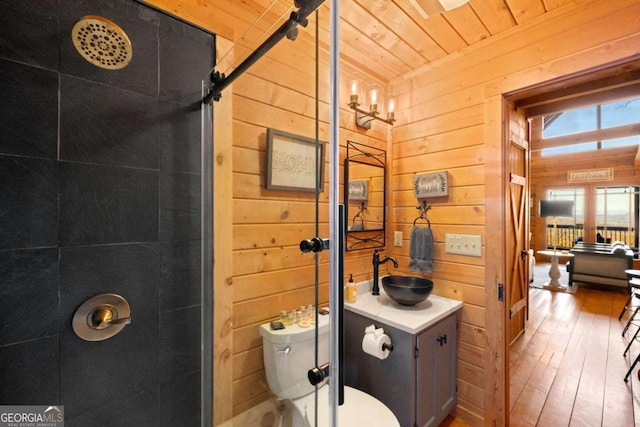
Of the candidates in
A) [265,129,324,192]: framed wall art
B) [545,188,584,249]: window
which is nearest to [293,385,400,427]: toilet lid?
[265,129,324,192]: framed wall art

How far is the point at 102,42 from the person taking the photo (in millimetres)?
968

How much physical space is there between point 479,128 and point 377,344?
1.53m

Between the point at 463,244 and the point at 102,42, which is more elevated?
the point at 102,42

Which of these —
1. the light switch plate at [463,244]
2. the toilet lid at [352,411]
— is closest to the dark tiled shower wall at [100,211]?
the toilet lid at [352,411]

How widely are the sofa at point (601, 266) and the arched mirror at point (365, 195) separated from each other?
509 cm

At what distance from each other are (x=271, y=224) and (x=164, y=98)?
27.7 inches

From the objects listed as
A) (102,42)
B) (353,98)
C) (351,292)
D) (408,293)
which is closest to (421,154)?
(353,98)

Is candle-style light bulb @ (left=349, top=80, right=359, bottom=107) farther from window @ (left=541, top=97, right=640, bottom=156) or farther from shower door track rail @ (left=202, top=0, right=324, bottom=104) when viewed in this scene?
window @ (left=541, top=97, right=640, bottom=156)

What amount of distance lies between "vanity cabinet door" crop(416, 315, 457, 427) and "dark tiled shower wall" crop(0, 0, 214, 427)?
1.17 meters

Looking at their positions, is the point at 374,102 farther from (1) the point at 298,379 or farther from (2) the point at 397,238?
(1) the point at 298,379

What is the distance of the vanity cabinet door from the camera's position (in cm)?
147

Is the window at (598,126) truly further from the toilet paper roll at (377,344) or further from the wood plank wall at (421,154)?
the toilet paper roll at (377,344)

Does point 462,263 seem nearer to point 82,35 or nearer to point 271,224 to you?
point 271,224

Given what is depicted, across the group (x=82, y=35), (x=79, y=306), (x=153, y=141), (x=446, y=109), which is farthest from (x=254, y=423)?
(x=446, y=109)
